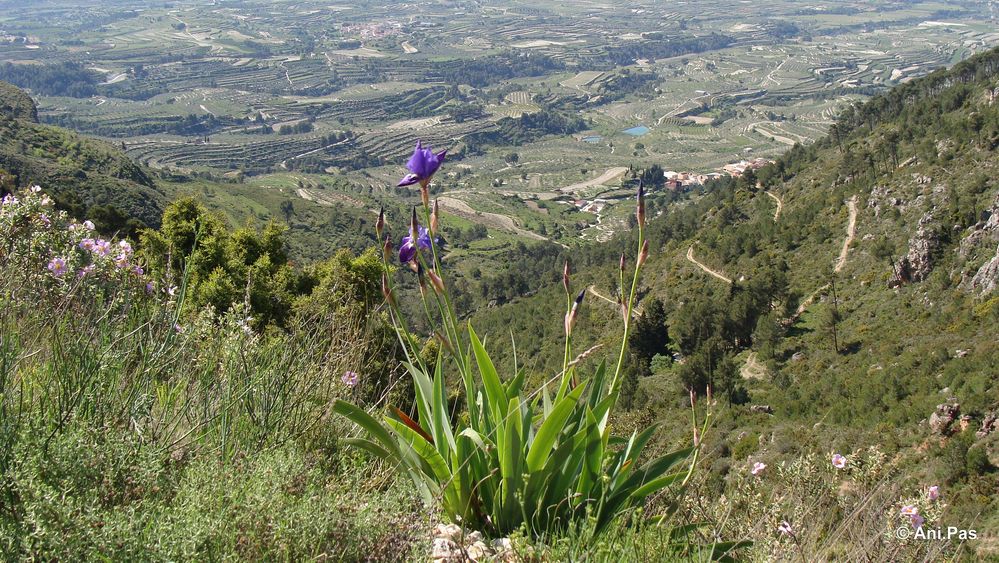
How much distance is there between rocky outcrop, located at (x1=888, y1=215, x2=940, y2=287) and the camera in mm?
21422

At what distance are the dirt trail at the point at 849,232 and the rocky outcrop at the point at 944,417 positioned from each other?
13407 mm

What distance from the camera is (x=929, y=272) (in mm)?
21281

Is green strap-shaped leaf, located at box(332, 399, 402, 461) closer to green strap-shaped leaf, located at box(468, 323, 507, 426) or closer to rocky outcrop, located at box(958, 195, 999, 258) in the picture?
green strap-shaped leaf, located at box(468, 323, 507, 426)

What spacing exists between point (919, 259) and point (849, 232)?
216 inches

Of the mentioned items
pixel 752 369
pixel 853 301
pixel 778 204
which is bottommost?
pixel 752 369

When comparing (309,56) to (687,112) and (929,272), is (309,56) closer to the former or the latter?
(687,112)

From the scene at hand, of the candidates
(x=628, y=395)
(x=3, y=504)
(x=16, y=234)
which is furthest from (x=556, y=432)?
(x=628, y=395)

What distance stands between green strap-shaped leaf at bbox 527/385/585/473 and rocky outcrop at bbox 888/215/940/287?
76.5 feet

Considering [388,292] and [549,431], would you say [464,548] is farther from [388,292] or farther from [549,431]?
[388,292]

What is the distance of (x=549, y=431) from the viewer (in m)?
1.97

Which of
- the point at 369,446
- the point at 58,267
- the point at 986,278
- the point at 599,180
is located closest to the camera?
the point at 369,446

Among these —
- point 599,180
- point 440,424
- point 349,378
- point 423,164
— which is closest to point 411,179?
point 423,164

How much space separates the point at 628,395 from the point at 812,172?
75.0 feet

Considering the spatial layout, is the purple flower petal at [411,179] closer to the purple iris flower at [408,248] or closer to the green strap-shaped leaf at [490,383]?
the purple iris flower at [408,248]
